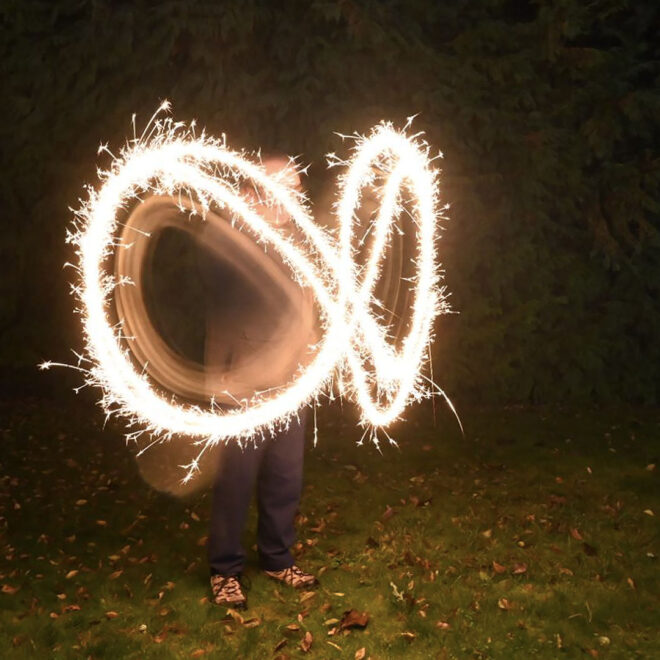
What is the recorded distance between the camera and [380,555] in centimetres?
533

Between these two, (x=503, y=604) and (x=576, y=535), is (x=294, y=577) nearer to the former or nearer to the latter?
(x=503, y=604)

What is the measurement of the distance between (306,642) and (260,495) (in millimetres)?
923

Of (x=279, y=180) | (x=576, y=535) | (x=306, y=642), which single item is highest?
(x=279, y=180)

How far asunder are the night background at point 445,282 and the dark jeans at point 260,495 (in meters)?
0.29

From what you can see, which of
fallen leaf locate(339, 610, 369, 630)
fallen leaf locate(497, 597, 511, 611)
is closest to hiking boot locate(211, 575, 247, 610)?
fallen leaf locate(339, 610, 369, 630)

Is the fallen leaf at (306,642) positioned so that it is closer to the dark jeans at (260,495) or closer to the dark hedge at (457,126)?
the dark jeans at (260,495)

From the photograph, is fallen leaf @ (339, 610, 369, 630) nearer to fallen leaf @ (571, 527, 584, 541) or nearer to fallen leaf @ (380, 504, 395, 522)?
fallen leaf @ (380, 504, 395, 522)

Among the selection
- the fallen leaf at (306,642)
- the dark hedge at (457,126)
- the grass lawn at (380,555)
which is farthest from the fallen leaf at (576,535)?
the dark hedge at (457,126)

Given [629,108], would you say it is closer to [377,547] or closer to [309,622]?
[377,547]

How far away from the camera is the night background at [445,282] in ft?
17.8

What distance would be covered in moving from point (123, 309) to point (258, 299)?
1188 millimetres

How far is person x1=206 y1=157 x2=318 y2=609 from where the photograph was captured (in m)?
4.29

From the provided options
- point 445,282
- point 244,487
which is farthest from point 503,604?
point 445,282

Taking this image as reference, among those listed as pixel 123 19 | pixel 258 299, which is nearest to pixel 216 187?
pixel 258 299
